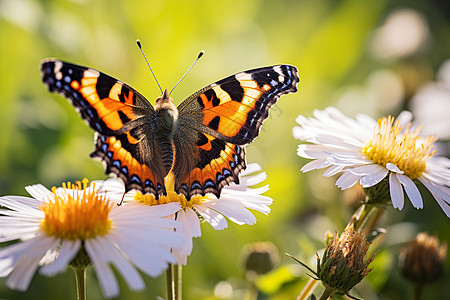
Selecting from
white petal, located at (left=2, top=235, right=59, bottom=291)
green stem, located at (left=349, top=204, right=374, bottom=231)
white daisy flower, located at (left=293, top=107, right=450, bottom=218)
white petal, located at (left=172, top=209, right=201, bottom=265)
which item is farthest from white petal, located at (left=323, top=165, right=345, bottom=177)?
white petal, located at (left=2, top=235, right=59, bottom=291)

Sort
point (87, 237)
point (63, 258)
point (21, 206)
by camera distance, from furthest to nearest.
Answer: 1. point (21, 206)
2. point (87, 237)
3. point (63, 258)

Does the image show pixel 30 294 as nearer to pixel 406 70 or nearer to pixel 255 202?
pixel 255 202

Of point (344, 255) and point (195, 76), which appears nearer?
point (344, 255)

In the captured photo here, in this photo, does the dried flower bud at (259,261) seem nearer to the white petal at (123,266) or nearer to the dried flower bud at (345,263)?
the dried flower bud at (345,263)

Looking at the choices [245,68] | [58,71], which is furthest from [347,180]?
[245,68]

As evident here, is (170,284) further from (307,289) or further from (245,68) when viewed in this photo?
(245,68)

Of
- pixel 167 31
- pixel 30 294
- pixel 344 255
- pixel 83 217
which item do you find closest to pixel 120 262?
pixel 83 217
